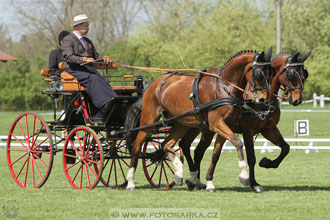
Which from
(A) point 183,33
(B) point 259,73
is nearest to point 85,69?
(B) point 259,73

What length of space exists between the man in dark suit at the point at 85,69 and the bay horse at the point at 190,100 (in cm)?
53

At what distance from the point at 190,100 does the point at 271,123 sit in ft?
4.33

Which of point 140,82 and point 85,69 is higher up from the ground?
point 85,69

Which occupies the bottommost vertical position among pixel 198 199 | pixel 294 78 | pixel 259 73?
pixel 198 199

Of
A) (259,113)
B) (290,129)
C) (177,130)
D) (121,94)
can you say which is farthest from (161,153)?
(290,129)

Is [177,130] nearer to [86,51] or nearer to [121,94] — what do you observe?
[121,94]

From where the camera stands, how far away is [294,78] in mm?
9172

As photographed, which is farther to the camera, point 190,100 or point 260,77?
point 190,100

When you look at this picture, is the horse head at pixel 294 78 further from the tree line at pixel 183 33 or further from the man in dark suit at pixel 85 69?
the tree line at pixel 183 33

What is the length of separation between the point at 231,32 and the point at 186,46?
375 cm

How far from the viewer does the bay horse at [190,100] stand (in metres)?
9.09

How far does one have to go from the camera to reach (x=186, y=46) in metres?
50.6

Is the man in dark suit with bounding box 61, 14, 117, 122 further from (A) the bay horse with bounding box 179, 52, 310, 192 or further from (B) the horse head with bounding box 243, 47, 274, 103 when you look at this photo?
(B) the horse head with bounding box 243, 47, 274, 103

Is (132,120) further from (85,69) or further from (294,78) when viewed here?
(294,78)
